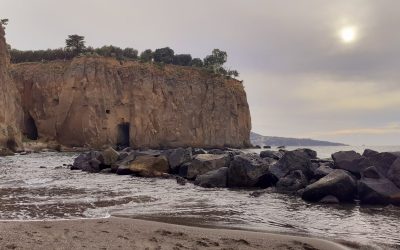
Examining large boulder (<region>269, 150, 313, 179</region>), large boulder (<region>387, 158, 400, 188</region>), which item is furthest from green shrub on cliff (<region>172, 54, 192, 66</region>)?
large boulder (<region>387, 158, 400, 188</region>)

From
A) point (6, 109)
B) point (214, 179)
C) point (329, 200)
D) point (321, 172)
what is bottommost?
point (214, 179)

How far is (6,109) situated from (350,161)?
51.1m

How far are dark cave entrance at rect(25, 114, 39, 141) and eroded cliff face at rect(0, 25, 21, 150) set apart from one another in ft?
79.9

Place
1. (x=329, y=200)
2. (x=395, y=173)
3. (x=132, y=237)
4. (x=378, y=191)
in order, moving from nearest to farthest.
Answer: (x=132, y=237)
(x=378, y=191)
(x=329, y=200)
(x=395, y=173)

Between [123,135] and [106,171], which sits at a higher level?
[123,135]

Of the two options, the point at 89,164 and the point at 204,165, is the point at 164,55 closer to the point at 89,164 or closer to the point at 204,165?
the point at 89,164

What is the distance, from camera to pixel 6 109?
5534 cm

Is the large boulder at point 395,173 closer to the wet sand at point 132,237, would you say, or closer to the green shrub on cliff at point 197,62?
the wet sand at point 132,237

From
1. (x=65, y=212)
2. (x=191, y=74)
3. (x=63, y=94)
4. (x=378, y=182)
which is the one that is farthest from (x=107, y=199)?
(x=191, y=74)

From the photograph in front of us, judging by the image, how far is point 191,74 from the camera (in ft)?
313

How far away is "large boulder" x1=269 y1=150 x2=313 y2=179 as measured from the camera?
17.3 m

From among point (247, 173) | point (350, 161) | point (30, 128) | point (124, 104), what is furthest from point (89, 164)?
point (30, 128)

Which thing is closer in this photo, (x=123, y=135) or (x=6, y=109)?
(x=6, y=109)

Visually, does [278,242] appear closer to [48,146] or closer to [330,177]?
[330,177]
